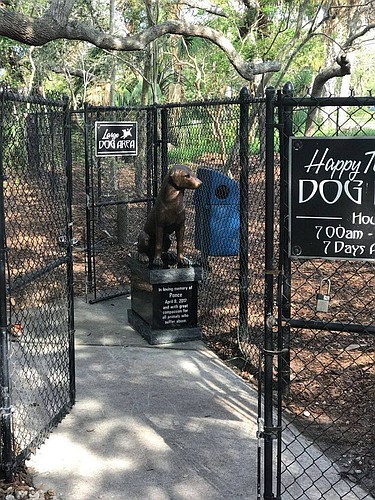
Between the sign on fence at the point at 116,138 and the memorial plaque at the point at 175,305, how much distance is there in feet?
7.22

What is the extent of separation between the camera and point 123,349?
6617 millimetres

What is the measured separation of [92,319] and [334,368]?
291cm

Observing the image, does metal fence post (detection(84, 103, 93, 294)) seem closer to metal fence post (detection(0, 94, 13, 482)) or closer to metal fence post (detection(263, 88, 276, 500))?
metal fence post (detection(0, 94, 13, 482))

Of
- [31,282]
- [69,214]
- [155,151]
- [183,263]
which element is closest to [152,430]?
[31,282]

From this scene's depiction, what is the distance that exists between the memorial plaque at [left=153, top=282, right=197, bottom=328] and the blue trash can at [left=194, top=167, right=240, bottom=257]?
1.16m

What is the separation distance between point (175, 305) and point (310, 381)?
1.74m

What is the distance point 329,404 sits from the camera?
5230 millimetres

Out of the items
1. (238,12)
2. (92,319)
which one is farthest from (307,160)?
(238,12)

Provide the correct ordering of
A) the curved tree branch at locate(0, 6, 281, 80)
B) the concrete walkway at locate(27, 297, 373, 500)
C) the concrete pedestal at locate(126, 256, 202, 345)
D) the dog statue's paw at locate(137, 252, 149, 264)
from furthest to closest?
the curved tree branch at locate(0, 6, 281, 80)
the dog statue's paw at locate(137, 252, 149, 264)
the concrete pedestal at locate(126, 256, 202, 345)
the concrete walkway at locate(27, 297, 373, 500)

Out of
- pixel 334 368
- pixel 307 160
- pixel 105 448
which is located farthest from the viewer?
pixel 334 368

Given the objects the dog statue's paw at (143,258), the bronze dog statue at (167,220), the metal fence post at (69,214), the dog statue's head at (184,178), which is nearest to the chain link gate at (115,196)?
the dog statue's paw at (143,258)

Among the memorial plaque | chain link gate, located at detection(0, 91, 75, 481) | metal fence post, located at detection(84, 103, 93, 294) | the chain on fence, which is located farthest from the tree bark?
chain link gate, located at detection(0, 91, 75, 481)

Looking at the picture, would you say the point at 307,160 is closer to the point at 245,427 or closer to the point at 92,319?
the point at 245,427

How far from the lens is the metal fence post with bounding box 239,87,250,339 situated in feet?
19.9
